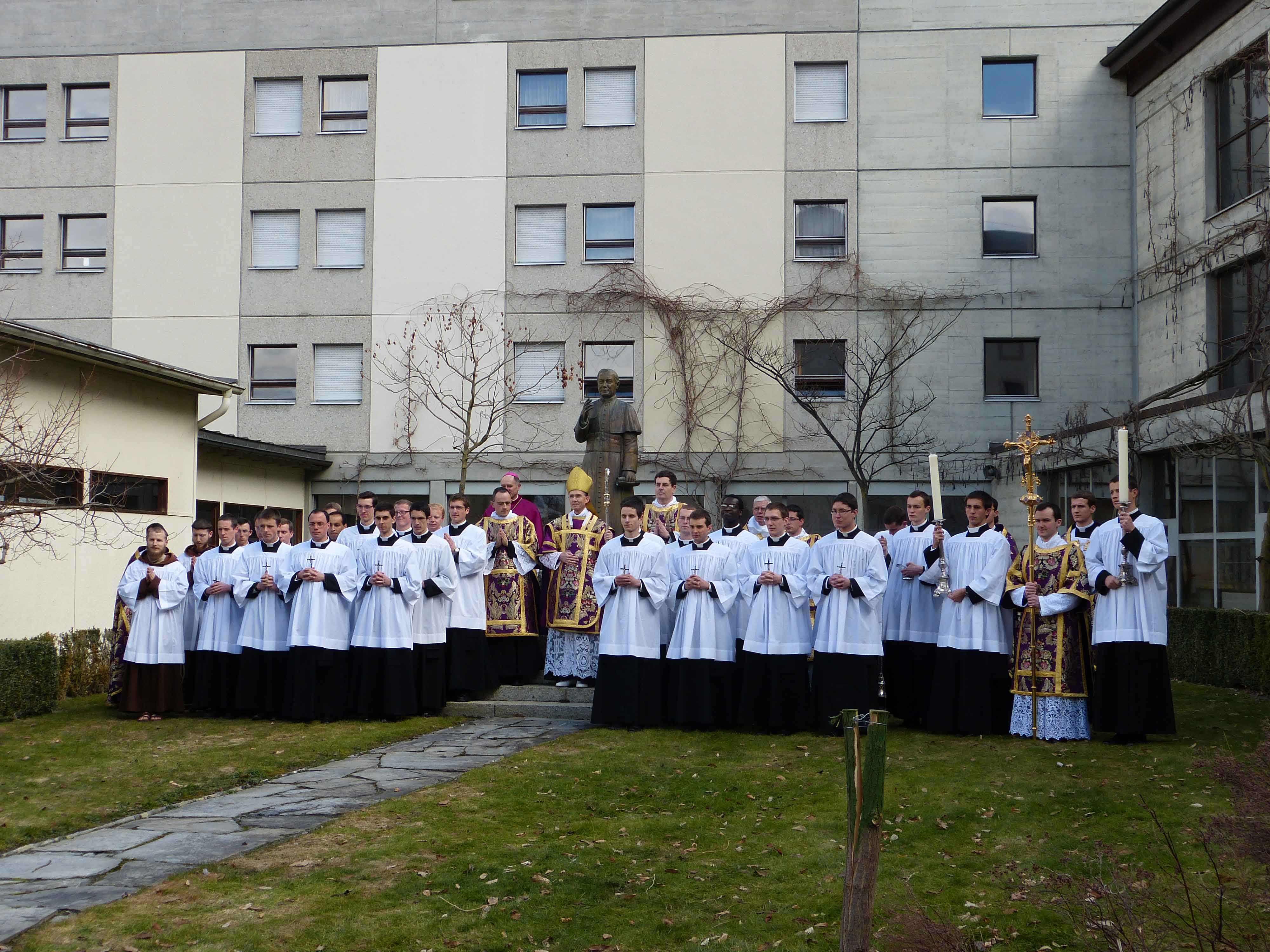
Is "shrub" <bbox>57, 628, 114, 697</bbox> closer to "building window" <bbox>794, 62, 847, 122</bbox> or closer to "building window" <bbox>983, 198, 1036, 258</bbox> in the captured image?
"building window" <bbox>794, 62, 847, 122</bbox>

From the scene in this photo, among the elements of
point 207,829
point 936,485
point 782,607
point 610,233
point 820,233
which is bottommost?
point 207,829

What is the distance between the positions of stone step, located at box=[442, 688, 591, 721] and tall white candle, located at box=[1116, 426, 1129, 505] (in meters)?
5.55

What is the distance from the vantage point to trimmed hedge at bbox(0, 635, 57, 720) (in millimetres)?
12219

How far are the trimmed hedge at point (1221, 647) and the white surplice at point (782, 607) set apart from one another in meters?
6.23

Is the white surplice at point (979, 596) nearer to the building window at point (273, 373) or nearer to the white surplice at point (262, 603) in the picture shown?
the white surplice at point (262, 603)

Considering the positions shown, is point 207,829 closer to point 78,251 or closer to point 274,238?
point 274,238

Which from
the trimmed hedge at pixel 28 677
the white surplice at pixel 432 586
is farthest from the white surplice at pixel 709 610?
the trimmed hedge at pixel 28 677

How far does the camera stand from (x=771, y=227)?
24750mm

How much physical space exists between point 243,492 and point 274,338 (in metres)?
4.56

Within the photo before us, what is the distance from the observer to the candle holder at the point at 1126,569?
10.1 metres

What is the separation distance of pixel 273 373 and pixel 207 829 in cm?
1952

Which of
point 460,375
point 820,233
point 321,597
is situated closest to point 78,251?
point 460,375

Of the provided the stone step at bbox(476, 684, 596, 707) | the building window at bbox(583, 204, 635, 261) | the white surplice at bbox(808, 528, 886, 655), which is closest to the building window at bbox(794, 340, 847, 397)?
the building window at bbox(583, 204, 635, 261)

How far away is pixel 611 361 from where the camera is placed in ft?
83.5
